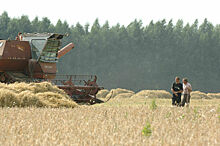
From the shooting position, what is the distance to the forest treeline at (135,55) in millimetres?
59156

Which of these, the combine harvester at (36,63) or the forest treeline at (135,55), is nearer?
the combine harvester at (36,63)

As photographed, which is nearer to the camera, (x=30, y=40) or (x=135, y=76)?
(x=30, y=40)

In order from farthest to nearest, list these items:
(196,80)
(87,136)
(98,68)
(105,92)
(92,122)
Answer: (196,80) → (98,68) → (105,92) → (92,122) → (87,136)

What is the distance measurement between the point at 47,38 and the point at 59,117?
34.3 feet

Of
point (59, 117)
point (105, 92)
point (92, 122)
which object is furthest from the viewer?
point (105, 92)

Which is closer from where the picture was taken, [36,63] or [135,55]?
Result: [36,63]

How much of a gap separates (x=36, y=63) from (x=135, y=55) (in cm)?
4514

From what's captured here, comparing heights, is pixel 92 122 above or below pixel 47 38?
below

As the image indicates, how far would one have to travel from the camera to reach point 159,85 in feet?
200

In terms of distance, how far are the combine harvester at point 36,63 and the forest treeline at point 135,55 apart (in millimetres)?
37688

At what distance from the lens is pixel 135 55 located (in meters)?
63.0

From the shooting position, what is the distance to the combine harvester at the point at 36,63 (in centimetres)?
1758

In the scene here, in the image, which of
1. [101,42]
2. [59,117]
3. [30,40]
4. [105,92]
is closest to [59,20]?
[101,42]

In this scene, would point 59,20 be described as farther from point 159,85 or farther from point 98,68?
point 159,85
